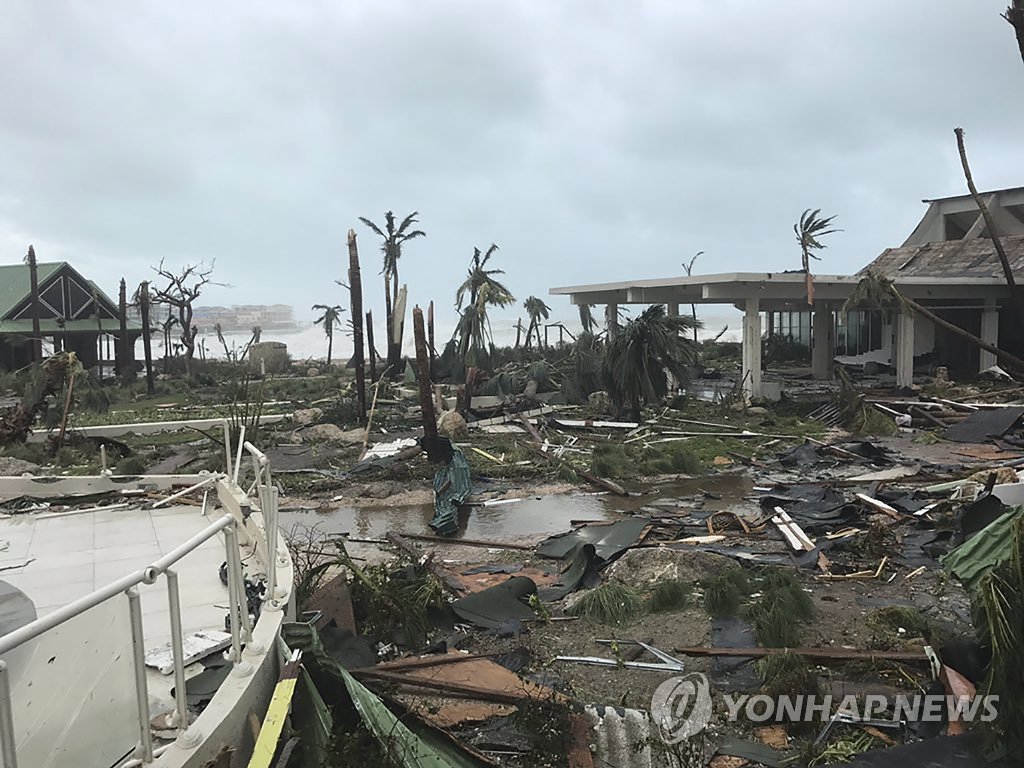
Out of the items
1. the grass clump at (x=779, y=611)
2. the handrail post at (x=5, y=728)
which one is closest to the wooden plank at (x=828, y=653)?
the grass clump at (x=779, y=611)

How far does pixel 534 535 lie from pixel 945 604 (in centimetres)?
514

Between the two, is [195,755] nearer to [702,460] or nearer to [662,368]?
[702,460]

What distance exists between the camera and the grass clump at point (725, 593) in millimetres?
6509

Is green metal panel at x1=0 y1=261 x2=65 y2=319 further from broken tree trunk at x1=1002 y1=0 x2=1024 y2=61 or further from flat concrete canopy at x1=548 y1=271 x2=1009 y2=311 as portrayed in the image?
broken tree trunk at x1=1002 y1=0 x2=1024 y2=61

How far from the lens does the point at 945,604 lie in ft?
21.5

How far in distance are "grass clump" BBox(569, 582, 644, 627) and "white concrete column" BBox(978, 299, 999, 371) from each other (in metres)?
21.8

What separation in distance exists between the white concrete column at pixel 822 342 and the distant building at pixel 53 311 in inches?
1196

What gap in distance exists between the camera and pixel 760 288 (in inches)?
825

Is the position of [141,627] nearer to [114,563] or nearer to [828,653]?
[114,563]

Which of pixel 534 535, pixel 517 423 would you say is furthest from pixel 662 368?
pixel 534 535

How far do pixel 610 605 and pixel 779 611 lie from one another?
4.67 feet

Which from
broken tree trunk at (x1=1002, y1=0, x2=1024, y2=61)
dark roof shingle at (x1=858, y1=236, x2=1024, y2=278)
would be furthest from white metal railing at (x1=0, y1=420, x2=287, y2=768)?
dark roof shingle at (x1=858, y1=236, x2=1024, y2=278)

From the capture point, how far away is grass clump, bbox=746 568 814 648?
19.1ft

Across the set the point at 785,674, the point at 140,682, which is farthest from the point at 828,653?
the point at 140,682
